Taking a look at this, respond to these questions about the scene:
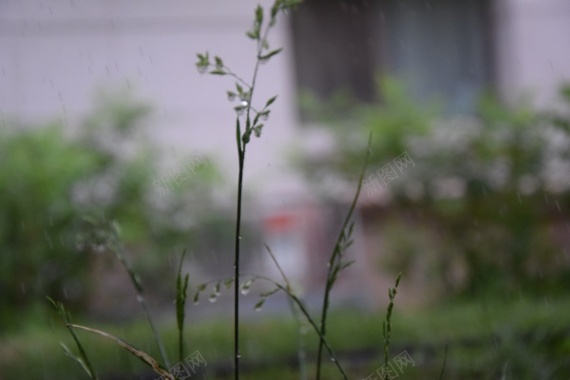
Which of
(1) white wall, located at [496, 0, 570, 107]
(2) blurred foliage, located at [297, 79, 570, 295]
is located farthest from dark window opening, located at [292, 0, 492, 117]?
(2) blurred foliage, located at [297, 79, 570, 295]

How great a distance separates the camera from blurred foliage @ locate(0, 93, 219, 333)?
568 centimetres

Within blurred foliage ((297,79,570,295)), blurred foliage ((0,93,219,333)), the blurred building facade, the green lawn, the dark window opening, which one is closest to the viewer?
the green lawn

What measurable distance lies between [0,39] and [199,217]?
3.43m

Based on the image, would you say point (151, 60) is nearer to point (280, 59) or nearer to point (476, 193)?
point (280, 59)

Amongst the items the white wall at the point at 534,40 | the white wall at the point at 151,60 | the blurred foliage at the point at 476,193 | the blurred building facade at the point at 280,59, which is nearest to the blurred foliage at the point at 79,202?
the blurred building facade at the point at 280,59

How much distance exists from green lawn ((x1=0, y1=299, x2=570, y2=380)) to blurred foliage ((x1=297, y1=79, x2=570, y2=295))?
5.39 ft

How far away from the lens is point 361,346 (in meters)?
3.70

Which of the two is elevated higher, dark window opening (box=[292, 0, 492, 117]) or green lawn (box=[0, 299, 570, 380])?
dark window opening (box=[292, 0, 492, 117])

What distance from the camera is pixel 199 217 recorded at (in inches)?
278

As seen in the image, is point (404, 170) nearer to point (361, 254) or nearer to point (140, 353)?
point (361, 254)

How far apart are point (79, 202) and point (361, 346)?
115 inches

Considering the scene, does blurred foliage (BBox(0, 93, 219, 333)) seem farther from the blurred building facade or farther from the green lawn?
the green lawn

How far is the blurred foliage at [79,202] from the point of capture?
568 centimetres

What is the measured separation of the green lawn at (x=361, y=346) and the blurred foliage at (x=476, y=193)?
5.39 feet
